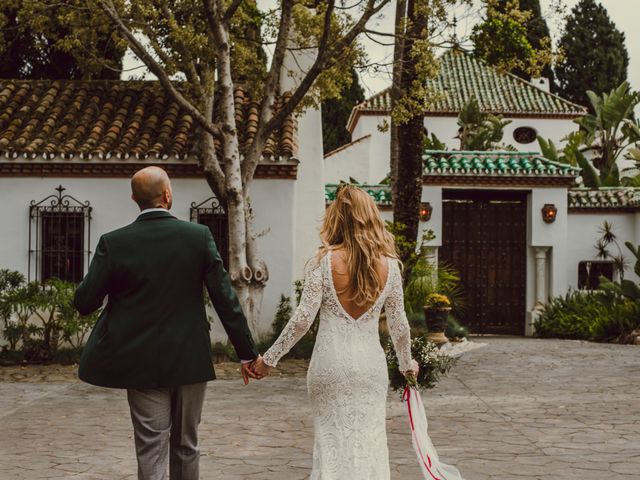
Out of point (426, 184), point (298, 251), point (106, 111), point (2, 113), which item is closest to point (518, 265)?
point (426, 184)

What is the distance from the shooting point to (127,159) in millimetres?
15281

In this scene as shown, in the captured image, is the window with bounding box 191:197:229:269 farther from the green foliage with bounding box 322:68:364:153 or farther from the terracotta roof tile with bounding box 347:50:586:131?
the green foliage with bounding box 322:68:364:153

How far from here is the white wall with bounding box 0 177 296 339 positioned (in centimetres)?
1559

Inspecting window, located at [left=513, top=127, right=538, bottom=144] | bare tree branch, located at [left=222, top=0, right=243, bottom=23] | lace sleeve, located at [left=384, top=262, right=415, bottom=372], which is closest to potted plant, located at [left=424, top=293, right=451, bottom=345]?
bare tree branch, located at [left=222, top=0, right=243, bottom=23]

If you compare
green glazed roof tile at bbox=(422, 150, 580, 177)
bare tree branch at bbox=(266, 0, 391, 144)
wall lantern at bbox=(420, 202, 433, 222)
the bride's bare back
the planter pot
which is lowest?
the planter pot

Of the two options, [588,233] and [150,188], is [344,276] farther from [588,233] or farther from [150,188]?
[588,233]

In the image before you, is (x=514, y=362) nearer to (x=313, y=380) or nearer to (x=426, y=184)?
(x=426, y=184)

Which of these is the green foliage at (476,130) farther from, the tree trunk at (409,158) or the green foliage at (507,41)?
the green foliage at (507,41)

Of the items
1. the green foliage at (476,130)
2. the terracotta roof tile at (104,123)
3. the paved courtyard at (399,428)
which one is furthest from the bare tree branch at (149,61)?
the green foliage at (476,130)

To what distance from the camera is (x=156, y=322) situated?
15.0ft

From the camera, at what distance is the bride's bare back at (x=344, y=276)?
4.63m

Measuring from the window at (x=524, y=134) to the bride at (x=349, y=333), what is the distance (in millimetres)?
33451

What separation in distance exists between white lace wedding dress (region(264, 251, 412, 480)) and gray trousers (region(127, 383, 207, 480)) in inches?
21.7

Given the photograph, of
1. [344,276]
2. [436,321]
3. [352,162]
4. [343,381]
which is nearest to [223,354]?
[436,321]
